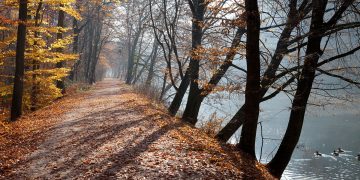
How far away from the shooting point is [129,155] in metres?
7.46

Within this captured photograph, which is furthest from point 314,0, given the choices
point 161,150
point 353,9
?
point 161,150

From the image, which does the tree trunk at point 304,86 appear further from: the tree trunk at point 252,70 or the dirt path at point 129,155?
the dirt path at point 129,155

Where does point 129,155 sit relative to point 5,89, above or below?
below

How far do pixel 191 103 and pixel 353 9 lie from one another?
25.5ft

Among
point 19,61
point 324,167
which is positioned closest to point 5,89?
point 19,61

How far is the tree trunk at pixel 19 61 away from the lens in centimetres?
1206

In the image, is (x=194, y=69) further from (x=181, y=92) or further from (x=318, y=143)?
(x=318, y=143)

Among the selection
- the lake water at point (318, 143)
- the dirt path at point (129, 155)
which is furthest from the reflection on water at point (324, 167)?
the dirt path at point (129, 155)

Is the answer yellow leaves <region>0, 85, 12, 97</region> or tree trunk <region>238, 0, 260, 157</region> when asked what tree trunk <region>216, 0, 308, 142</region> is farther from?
yellow leaves <region>0, 85, 12, 97</region>

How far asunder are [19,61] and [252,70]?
29.7ft

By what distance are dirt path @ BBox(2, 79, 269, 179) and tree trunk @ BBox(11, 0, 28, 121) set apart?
9.31 feet

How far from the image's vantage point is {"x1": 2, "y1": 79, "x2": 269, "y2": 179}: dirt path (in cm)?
637

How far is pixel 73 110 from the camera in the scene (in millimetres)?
14836

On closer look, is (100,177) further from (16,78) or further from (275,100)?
(275,100)
